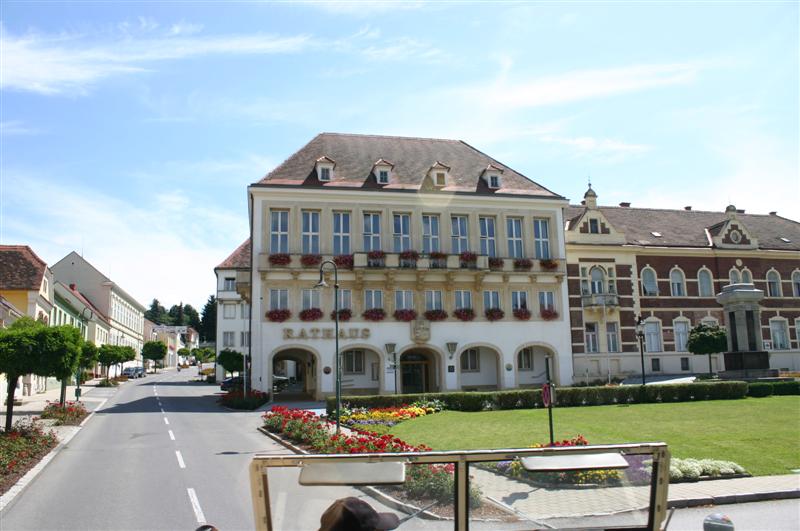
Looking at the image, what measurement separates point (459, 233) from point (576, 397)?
1524 cm

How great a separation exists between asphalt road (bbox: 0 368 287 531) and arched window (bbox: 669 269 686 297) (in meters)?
35.0

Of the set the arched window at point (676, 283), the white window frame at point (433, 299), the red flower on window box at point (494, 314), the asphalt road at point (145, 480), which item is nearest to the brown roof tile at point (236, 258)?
the white window frame at point (433, 299)

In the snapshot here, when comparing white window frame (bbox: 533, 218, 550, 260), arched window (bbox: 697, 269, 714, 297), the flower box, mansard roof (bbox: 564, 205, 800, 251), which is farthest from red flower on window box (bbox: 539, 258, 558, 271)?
arched window (bbox: 697, 269, 714, 297)

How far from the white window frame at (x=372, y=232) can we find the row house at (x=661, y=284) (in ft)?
46.7

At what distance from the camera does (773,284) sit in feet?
163

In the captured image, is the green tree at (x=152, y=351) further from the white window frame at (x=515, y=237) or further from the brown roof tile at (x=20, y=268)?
the white window frame at (x=515, y=237)

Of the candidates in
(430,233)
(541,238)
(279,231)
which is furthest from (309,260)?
(541,238)

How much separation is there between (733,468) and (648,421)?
9067 millimetres

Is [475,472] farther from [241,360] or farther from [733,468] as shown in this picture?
[241,360]

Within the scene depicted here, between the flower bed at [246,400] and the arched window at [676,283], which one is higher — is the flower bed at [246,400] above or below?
below

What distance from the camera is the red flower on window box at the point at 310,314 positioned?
3816 centimetres

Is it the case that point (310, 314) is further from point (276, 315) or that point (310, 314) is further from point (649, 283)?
point (649, 283)

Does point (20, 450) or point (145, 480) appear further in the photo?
point (20, 450)

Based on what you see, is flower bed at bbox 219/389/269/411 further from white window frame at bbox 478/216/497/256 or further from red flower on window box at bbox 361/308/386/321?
white window frame at bbox 478/216/497/256
